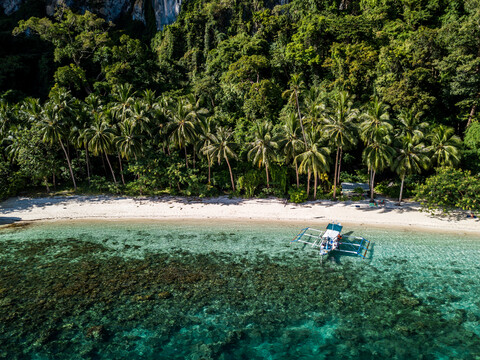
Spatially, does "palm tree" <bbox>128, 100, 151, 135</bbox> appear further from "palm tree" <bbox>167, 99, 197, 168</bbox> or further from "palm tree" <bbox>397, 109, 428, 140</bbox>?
"palm tree" <bbox>397, 109, 428, 140</bbox>

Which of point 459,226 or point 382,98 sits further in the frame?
point 382,98

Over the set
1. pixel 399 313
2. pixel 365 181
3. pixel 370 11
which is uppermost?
pixel 370 11

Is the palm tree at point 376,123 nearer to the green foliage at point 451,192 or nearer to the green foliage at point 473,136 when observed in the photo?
the green foliage at point 451,192

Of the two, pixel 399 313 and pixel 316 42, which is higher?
pixel 316 42

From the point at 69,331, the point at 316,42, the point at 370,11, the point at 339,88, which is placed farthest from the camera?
the point at 370,11

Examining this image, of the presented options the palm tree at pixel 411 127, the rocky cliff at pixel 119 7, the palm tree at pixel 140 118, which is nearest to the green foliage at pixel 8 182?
the palm tree at pixel 140 118

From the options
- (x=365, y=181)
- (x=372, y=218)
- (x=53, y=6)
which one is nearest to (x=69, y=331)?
(x=372, y=218)

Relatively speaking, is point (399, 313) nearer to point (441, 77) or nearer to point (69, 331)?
point (69, 331)

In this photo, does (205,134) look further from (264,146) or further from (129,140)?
(129,140)
